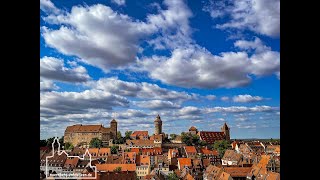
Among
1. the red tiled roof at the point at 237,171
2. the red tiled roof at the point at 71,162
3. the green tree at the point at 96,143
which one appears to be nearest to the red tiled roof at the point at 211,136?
the green tree at the point at 96,143

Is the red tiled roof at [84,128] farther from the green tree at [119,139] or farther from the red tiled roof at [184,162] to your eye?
the red tiled roof at [184,162]

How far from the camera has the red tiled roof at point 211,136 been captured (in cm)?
5147

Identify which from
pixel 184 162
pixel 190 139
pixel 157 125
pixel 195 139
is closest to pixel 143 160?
pixel 184 162

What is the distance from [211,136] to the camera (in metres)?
52.2

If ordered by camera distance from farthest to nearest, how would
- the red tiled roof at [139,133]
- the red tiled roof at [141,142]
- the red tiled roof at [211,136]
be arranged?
the red tiled roof at [139,133] < the red tiled roof at [211,136] < the red tiled roof at [141,142]

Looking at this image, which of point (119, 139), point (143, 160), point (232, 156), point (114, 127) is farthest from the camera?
point (114, 127)

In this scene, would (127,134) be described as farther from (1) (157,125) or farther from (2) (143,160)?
(2) (143,160)

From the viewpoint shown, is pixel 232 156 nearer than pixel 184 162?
No

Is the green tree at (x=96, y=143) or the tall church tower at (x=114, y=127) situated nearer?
the green tree at (x=96, y=143)

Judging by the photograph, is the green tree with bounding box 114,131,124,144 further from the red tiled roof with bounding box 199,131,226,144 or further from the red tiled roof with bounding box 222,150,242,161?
the red tiled roof with bounding box 222,150,242,161

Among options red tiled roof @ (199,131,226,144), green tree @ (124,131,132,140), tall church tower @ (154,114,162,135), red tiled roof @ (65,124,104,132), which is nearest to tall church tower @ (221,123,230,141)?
red tiled roof @ (199,131,226,144)
